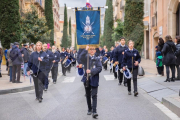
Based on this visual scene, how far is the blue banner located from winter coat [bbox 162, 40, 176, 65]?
4.95 meters

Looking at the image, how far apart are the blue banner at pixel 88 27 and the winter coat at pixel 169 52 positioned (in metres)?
4.95

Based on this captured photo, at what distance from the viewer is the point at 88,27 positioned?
7570 mm

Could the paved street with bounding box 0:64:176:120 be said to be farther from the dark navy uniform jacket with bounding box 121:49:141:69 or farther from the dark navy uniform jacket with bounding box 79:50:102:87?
the dark navy uniform jacket with bounding box 121:49:141:69

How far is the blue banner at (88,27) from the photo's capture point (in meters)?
7.48

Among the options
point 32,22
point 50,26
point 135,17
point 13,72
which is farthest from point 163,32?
point 50,26

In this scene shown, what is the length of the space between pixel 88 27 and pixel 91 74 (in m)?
1.61

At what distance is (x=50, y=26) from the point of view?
40312 millimetres

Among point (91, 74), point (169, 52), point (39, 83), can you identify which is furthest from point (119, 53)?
point (91, 74)

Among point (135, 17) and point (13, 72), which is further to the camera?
point (135, 17)

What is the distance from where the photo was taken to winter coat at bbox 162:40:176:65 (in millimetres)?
11625

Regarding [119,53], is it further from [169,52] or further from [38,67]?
[38,67]

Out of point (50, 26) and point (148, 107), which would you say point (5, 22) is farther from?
point (50, 26)

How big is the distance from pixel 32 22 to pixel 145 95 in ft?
73.6

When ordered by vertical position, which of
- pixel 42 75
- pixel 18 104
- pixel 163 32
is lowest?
pixel 18 104
